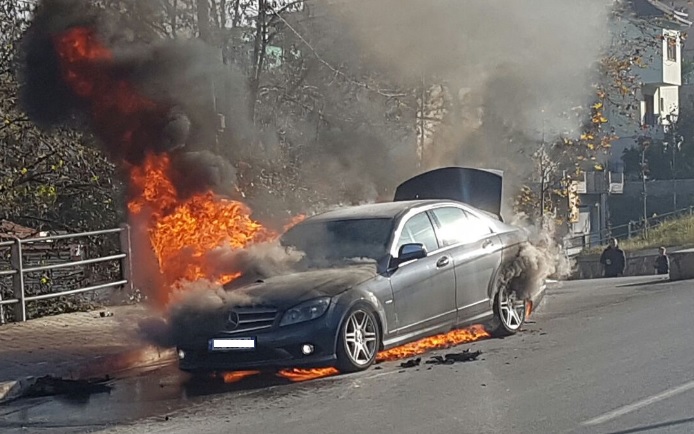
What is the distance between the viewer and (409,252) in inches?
415

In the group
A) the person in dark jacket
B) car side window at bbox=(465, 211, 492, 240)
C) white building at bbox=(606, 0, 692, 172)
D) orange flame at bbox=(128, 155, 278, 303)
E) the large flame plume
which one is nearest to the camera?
car side window at bbox=(465, 211, 492, 240)

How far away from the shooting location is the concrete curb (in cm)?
996

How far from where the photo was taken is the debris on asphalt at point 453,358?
10.3 metres

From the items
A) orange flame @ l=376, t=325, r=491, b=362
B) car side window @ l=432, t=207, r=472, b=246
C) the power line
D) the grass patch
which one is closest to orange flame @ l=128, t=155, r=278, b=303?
car side window @ l=432, t=207, r=472, b=246

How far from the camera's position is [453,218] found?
463 inches

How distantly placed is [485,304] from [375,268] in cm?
184

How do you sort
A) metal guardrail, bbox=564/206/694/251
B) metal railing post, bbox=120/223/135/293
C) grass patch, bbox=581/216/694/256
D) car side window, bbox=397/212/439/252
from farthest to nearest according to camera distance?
metal guardrail, bbox=564/206/694/251, grass patch, bbox=581/216/694/256, metal railing post, bbox=120/223/135/293, car side window, bbox=397/212/439/252

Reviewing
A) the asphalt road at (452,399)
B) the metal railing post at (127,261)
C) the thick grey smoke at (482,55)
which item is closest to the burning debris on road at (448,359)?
the asphalt road at (452,399)

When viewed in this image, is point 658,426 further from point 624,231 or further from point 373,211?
point 624,231

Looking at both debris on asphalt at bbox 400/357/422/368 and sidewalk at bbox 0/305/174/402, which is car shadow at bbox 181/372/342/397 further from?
sidewalk at bbox 0/305/174/402

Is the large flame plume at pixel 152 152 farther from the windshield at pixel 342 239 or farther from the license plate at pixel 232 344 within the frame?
the license plate at pixel 232 344

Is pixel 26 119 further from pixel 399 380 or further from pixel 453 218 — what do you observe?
pixel 399 380

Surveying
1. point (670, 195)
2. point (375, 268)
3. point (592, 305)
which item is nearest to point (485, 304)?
point (375, 268)

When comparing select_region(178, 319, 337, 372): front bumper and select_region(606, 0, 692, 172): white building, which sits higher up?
select_region(606, 0, 692, 172): white building
